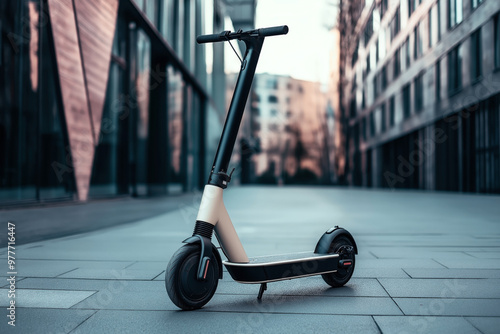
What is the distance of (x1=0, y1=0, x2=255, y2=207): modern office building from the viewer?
11508 millimetres

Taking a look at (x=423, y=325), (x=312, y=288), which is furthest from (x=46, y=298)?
(x=423, y=325)

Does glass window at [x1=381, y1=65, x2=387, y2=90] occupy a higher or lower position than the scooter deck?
higher

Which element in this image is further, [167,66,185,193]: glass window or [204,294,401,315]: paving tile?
[167,66,185,193]: glass window

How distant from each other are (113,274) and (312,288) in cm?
162

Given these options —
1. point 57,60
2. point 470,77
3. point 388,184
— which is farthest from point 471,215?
point 388,184

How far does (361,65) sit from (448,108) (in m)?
18.6

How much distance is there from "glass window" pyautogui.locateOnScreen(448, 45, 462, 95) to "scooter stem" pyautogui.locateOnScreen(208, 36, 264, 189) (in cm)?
1943

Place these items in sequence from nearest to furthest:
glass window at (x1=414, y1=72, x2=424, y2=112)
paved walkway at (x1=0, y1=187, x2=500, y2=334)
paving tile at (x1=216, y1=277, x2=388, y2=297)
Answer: paved walkway at (x1=0, y1=187, x2=500, y2=334) → paving tile at (x1=216, y1=277, x2=388, y2=297) → glass window at (x1=414, y1=72, x2=424, y2=112)

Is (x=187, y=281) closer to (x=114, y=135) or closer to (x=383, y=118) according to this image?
(x=114, y=135)

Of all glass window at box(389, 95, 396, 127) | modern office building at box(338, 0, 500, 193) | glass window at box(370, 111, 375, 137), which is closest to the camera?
modern office building at box(338, 0, 500, 193)

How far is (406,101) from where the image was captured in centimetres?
3172

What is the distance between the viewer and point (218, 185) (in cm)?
303

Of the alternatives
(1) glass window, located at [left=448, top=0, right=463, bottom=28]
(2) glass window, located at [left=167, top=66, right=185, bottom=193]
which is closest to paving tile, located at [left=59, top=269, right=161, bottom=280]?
(1) glass window, located at [left=448, top=0, right=463, bottom=28]

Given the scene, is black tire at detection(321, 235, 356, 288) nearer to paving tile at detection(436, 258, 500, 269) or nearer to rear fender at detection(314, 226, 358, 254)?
rear fender at detection(314, 226, 358, 254)
